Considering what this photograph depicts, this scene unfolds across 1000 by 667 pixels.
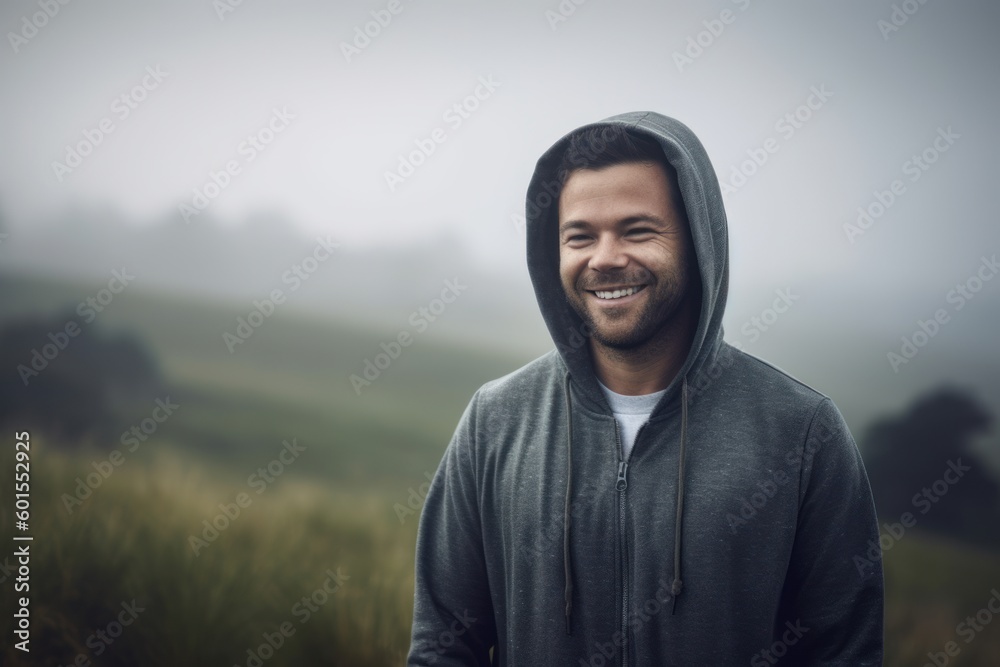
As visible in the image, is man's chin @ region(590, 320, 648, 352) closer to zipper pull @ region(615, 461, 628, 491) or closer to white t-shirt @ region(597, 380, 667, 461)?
white t-shirt @ region(597, 380, 667, 461)

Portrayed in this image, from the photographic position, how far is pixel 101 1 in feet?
8.34

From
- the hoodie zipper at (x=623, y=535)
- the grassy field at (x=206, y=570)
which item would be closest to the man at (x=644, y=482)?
the hoodie zipper at (x=623, y=535)

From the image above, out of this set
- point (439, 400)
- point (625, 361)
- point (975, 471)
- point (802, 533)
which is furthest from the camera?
point (439, 400)

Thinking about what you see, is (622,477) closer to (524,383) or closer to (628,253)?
(524,383)

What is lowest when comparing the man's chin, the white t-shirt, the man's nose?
the white t-shirt

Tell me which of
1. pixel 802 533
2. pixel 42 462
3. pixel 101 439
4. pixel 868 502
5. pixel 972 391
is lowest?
pixel 42 462

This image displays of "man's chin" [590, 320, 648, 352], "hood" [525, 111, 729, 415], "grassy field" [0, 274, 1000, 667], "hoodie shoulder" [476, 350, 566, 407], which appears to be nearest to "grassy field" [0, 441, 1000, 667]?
"grassy field" [0, 274, 1000, 667]

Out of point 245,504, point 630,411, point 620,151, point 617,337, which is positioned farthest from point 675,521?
point 245,504

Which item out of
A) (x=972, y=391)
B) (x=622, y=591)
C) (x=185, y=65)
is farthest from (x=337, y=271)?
(x=972, y=391)

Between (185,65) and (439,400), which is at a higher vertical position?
(185,65)

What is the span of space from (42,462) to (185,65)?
150cm

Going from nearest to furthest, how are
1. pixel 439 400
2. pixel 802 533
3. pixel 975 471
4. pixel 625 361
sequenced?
pixel 802 533 → pixel 625 361 → pixel 975 471 → pixel 439 400

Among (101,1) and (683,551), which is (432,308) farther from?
(101,1)

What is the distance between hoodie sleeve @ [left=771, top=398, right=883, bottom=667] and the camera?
1302mm
